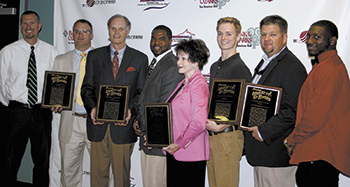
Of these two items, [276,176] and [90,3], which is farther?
[90,3]

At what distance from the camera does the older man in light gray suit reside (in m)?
3.51

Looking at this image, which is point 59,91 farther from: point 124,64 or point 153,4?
point 153,4

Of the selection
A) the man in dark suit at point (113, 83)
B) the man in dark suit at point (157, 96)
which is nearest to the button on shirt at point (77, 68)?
the man in dark suit at point (113, 83)

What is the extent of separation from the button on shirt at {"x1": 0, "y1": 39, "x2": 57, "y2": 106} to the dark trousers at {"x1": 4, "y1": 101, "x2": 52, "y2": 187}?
0.14 meters

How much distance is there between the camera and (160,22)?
12.4 ft

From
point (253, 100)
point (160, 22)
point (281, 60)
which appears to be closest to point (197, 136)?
point (253, 100)

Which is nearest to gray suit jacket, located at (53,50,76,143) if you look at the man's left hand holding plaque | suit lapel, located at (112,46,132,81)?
the man's left hand holding plaque

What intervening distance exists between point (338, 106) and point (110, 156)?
84.9 inches

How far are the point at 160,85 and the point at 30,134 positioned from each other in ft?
6.08

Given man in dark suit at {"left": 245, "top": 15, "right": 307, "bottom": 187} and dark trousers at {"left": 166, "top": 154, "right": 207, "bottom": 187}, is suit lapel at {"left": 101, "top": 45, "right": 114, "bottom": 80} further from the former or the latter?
man in dark suit at {"left": 245, "top": 15, "right": 307, "bottom": 187}

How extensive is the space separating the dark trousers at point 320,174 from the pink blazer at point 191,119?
0.75m

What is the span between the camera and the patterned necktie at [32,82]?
12.0 feet

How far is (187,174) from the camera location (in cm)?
242

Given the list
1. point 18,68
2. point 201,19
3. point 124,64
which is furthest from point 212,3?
point 18,68
